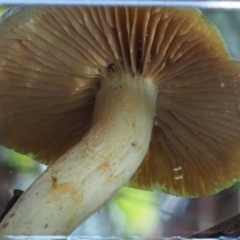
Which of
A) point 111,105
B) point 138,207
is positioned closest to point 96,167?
point 111,105

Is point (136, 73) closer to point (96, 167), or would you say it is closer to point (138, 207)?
point (96, 167)

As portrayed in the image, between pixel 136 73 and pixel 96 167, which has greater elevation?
pixel 136 73

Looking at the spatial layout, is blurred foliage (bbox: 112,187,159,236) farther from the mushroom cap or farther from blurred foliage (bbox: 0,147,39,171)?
blurred foliage (bbox: 0,147,39,171)

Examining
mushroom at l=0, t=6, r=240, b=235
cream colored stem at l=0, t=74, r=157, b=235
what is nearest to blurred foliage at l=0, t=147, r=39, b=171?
mushroom at l=0, t=6, r=240, b=235

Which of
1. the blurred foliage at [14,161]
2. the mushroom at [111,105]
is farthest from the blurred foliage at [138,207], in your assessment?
the blurred foliage at [14,161]

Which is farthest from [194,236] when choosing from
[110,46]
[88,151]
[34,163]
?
[34,163]

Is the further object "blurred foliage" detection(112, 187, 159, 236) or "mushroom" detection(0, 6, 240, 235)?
"blurred foliage" detection(112, 187, 159, 236)

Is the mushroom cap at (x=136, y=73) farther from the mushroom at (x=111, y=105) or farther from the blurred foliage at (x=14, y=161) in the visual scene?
the blurred foliage at (x=14, y=161)
